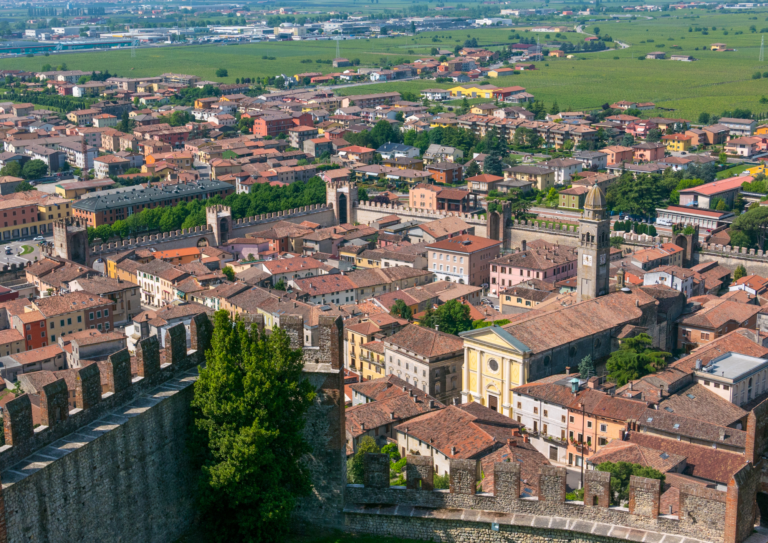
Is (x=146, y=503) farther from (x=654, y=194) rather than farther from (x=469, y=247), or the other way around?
(x=654, y=194)

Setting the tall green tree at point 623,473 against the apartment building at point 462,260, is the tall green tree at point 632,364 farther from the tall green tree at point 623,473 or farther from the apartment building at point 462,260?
the apartment building at point 462,260

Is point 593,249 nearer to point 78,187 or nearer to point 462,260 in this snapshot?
point 462,260

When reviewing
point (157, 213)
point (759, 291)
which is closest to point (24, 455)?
point (759, 291)

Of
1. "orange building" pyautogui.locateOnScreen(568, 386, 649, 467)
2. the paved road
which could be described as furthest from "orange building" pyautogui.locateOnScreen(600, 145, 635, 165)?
"orange building" pyautogui.locateOnScreen(568, 386, 649, 467)

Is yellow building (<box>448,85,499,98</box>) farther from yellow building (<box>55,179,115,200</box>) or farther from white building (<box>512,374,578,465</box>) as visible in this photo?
white building (<box>512,374,578,465</box>)

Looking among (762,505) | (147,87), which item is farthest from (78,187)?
(762,505)

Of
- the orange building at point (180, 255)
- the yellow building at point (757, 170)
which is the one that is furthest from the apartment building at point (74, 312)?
the yellow building at point (757, 170)
